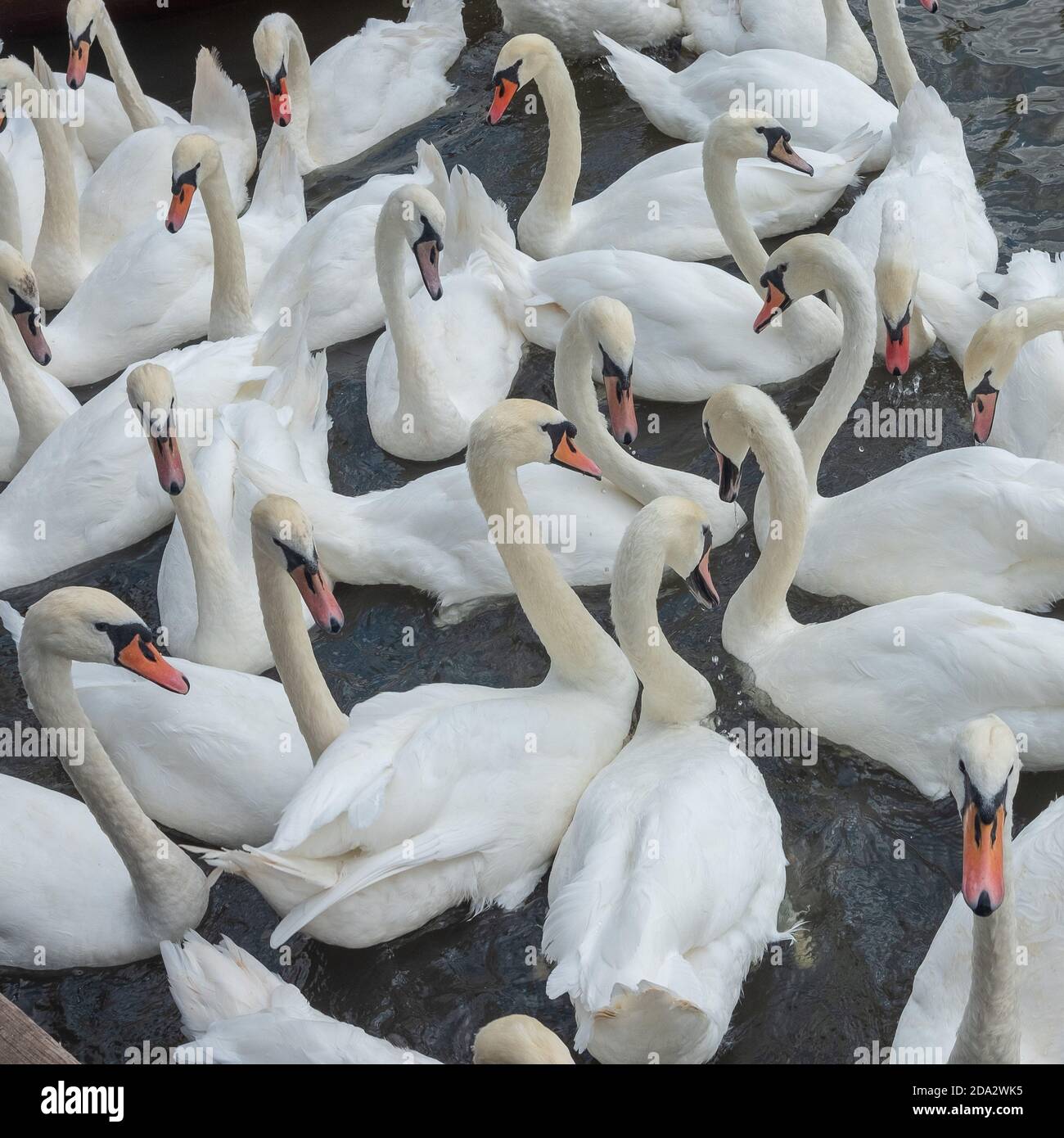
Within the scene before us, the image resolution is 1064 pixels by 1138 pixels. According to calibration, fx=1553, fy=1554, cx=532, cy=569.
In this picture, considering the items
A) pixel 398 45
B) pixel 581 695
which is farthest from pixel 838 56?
pixel 581 695

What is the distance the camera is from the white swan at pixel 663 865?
4.72 metres

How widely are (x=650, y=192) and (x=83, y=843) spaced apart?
4858mm

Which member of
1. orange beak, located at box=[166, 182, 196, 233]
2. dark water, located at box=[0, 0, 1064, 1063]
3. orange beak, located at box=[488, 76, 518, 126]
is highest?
orange beak, located at box=[488, 76, 518, 126]

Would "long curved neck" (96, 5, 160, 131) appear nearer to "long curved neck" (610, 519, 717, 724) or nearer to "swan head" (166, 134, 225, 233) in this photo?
"swan head" (166, 134, 225, 233)

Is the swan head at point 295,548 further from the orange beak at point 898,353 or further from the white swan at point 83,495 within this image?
the orange beak at point 898,353

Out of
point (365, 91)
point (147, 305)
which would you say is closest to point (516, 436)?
point (147, 305)

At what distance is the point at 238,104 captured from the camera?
33.3ft

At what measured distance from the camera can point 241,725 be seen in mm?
5855

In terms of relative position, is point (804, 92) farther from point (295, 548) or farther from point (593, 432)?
point (295, 548)

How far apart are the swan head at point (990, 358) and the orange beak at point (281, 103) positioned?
4.69m

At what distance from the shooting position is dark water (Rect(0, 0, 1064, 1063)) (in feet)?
17.6

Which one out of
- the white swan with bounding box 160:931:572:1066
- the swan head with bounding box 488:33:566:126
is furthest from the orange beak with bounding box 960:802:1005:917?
the swan head with bounding box 488:33:566:126

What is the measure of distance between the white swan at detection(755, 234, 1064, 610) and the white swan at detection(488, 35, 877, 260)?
6.92 feet

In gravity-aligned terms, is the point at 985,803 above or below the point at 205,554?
above
